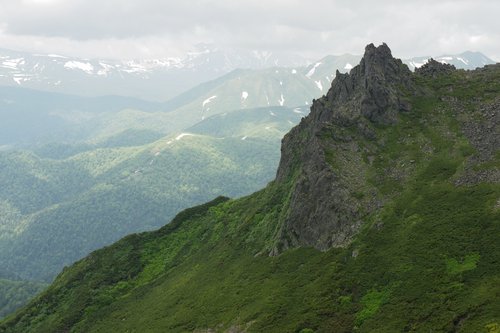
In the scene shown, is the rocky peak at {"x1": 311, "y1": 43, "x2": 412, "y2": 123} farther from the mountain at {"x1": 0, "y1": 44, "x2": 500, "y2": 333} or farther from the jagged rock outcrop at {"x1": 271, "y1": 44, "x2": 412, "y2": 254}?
the mountain at {"x1": 0, "y1": 44, "x2": 500, "y2": 333}

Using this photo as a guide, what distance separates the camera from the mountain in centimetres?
5084

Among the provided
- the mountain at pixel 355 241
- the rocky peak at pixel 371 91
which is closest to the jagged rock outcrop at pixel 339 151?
the rocky peak at pixel 371 91

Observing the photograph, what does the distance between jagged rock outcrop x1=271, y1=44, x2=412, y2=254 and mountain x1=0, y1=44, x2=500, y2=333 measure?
258 millimetres

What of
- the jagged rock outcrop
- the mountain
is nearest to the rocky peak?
the jagged rock outcrop

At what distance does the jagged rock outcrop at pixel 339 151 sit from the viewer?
6975 centimetres

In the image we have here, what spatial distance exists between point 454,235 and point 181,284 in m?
53.5

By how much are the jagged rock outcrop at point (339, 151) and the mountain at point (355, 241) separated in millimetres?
258

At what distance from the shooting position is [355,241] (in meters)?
63.4

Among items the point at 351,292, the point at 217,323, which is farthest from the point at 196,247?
the point at 351,292

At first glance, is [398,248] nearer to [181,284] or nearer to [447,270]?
[447,270]

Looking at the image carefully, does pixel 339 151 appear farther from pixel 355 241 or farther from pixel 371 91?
pixel 355 241

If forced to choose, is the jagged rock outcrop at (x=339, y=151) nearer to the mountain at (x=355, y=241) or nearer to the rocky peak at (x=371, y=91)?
the rocky peak at (x=371, y=91)

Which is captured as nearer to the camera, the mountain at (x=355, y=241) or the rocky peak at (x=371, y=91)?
the mountain at (x=355, y=241)

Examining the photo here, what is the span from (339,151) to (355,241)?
2103cm
